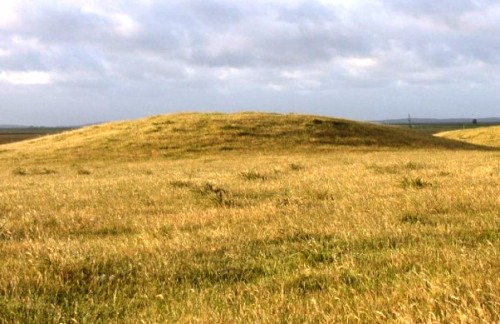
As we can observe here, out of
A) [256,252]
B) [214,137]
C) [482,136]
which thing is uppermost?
[214,137]

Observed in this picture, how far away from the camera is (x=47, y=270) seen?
584cm

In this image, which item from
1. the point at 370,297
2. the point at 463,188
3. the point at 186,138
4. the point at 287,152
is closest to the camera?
the point at 370,297

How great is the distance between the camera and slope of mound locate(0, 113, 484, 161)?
1567 inches

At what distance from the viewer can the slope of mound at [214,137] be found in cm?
3981

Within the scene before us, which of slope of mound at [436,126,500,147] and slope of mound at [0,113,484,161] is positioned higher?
slope of mound at [0,113,484,161]

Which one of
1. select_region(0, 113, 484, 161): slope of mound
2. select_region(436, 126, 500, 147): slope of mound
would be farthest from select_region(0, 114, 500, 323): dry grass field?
select_region(436, 126, 500, 147): slope of mound

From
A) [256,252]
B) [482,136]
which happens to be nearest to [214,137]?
[256,252]

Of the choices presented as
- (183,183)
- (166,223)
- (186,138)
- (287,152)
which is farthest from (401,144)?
(166,223)

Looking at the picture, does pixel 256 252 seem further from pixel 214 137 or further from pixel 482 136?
pixel 482 136

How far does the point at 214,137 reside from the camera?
43531mm

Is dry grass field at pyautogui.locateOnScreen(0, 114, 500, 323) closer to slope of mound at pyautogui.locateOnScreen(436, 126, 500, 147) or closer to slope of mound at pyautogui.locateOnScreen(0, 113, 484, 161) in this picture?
slope of mound at pyautogui.locateOnScreen(0, 113, 484, 161)

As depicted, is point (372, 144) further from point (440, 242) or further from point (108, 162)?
point (440, 242)

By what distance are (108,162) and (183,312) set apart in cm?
3091

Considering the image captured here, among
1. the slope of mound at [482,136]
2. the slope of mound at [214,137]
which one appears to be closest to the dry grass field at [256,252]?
the slope of mound at [214,137]
